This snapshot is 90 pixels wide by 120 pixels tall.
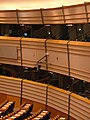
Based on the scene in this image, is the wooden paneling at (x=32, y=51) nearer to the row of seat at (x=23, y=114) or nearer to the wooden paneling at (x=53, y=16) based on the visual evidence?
the wooden paneling at (x=53, y=16)

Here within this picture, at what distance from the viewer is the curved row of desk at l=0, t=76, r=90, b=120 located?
39.7 feet

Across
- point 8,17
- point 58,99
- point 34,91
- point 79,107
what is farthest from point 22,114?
point 8,17

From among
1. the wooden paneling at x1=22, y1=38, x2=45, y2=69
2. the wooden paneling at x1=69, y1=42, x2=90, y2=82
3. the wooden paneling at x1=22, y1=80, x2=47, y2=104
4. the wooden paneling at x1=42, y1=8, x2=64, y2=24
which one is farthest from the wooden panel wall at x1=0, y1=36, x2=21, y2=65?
the wooden paneling at x1=69, y1=42, x2=90, y2=82

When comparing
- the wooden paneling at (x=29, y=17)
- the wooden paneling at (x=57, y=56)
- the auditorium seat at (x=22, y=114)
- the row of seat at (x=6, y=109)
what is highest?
the wooden paneling at (x=29, y=17)

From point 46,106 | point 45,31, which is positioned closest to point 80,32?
point 45,31

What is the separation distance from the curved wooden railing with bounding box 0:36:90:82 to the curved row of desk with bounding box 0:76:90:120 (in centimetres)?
76

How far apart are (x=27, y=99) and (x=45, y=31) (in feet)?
10.0

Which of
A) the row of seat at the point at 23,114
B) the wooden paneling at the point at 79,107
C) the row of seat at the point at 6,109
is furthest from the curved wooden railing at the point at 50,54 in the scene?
the row of seat at the point at 6,109

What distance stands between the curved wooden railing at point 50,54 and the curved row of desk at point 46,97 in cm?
76

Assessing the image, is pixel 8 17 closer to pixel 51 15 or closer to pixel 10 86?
pixel 51 15

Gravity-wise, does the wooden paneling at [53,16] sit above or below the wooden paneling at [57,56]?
above

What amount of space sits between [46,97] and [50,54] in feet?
5.96

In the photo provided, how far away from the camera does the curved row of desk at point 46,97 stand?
12.1m

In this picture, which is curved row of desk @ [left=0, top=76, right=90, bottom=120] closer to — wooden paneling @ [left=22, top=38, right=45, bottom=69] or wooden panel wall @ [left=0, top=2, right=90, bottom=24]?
wooden paneling @ [left=22, top=38, right=45, bottom=69]
